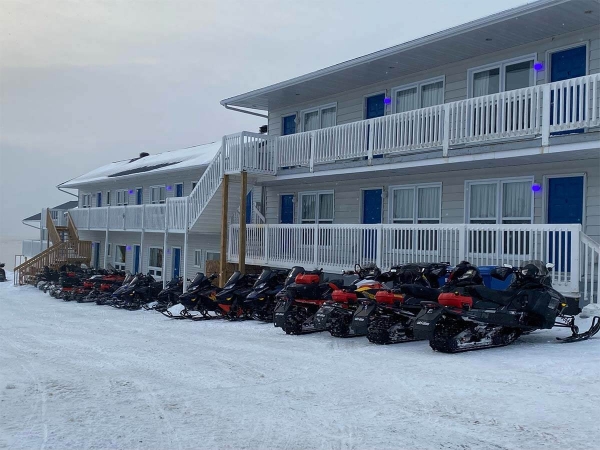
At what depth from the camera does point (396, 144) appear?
14250 millimetres

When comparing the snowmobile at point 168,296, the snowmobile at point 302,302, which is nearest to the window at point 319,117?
the snowmobile at point 168,296

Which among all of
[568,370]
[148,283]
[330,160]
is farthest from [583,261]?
[148,283]

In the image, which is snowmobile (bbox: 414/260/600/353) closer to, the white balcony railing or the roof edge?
the white balcony railing

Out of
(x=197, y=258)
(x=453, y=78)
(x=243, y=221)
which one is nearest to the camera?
(x=453, y=78)

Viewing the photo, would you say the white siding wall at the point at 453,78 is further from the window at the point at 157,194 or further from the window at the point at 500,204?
the window at the point at 157,194

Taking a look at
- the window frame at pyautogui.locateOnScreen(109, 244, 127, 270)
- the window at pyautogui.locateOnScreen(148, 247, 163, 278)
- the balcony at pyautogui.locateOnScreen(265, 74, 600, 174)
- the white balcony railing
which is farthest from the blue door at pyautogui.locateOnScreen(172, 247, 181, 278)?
the balcony at pyautogui.locateOnScreen(265, 74, 600, 174)

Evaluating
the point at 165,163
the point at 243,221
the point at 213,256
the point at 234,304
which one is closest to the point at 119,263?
the point at 165,163

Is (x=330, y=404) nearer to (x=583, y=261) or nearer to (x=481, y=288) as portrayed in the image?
(x=481, y=288)

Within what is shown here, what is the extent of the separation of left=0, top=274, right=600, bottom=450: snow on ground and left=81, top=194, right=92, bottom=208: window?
26.5 m

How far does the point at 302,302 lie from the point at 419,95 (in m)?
7.21

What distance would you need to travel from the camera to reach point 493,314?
8820 millimetres

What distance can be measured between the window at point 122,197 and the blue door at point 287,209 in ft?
44.5

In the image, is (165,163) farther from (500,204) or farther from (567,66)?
(567,66)

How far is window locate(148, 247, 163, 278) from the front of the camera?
1113 inches
